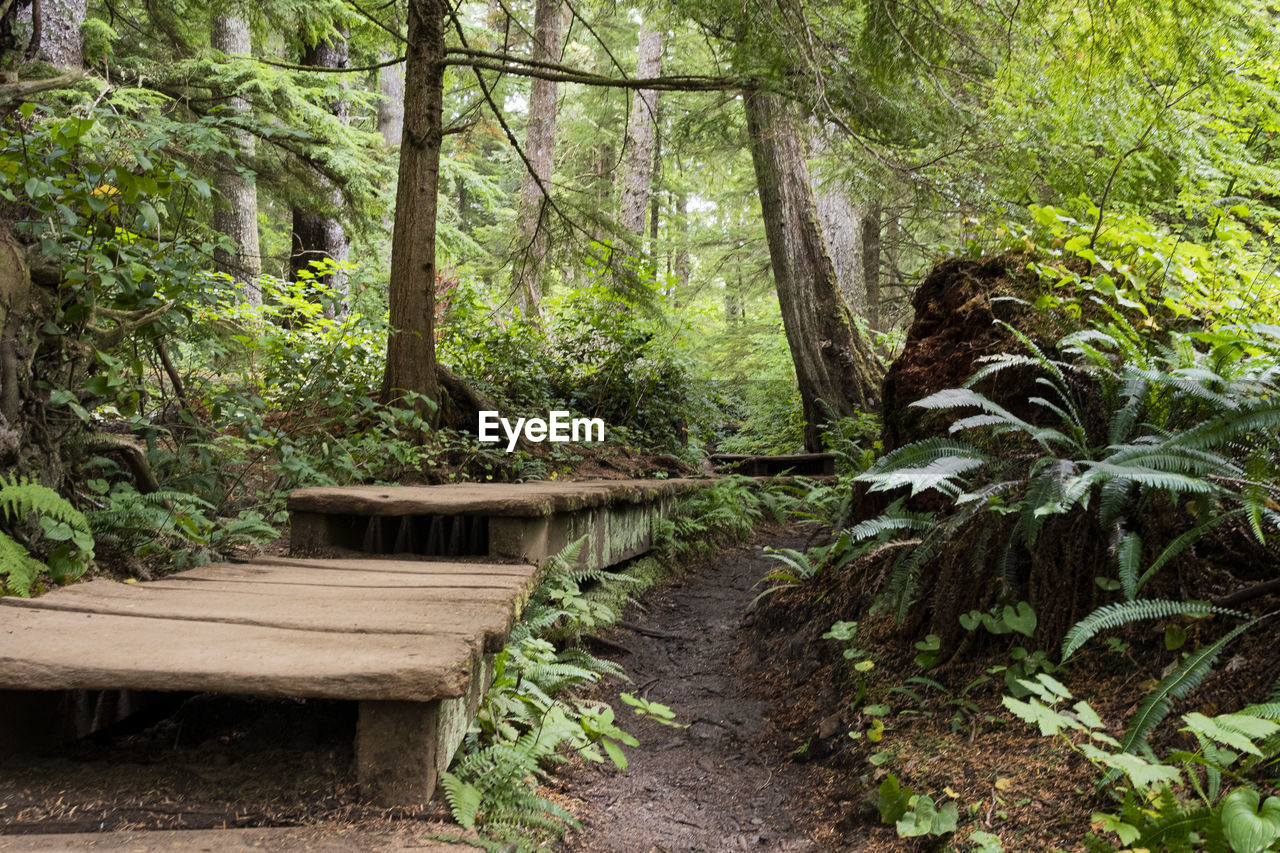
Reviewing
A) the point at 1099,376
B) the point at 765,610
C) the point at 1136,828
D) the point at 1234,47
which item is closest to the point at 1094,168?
the point at 1234,47

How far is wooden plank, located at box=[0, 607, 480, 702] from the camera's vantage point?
1.67 meters

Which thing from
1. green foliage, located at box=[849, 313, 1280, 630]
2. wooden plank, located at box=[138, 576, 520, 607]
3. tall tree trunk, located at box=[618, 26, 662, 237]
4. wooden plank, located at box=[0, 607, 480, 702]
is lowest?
wooden plank, located at box=[138, 576, 520, 607]

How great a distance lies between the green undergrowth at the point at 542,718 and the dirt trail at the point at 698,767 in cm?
12

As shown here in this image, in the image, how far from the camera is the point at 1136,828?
1634mm

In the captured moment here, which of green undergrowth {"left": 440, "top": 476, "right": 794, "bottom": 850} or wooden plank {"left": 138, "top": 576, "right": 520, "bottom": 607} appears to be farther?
wooden plank {"left": 138, "top": 576, "right": 520, "bottom": 607}

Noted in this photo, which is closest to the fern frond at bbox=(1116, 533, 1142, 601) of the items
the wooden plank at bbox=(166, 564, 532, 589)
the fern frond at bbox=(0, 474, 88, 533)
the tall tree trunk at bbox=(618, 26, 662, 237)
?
the wooden plank at bbox=(166, 564, 532, 589)

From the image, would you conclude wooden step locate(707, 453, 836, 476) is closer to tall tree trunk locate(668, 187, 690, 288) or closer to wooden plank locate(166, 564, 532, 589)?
wooden plank locate(166, 564, 532, 589)

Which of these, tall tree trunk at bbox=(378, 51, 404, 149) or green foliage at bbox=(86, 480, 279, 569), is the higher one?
tall tree trunk at bbox=(378, 51, 404, 149)

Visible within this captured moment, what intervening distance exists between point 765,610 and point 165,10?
8.51m

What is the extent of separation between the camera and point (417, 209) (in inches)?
228

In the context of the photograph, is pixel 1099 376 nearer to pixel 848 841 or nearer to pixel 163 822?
pixel 848 841

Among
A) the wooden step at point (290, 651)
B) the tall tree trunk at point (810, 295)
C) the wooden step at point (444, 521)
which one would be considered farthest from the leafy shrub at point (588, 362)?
the wooden step at point (290, 651)

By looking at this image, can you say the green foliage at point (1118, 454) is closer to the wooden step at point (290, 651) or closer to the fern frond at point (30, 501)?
the wooden step at point (290, 651)

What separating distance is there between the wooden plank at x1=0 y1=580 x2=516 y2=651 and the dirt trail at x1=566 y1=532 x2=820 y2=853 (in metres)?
0.71
